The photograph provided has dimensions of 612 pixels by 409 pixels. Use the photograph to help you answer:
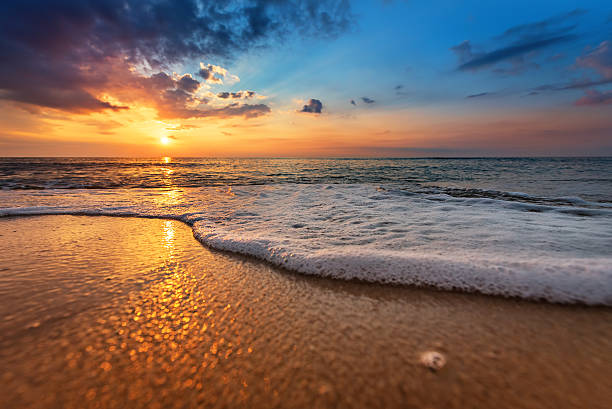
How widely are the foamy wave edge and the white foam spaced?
12mm

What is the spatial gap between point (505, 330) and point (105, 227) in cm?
710

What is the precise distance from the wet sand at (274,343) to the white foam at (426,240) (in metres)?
0.30

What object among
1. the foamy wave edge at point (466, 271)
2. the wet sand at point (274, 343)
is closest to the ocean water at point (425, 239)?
the foamy wave edge at point (466, 271)

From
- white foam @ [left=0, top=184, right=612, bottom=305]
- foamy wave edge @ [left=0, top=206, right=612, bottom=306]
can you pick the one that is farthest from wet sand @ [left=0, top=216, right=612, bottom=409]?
white foam @ [left=0, top=184, right=612, bottom=305]

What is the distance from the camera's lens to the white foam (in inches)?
126

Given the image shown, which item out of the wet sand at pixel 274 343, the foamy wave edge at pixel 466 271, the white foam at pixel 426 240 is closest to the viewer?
the wet sand at pixel 274 343

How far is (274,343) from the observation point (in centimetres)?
214

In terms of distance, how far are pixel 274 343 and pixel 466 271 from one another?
106 inches

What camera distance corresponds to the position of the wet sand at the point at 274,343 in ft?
5.49

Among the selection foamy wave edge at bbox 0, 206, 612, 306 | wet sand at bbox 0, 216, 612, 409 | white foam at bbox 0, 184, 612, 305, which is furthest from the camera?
white foam at bbox 0, 184, 612, 305

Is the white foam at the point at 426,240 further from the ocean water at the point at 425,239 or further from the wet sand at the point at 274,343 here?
the wet sand at the point at 274,343

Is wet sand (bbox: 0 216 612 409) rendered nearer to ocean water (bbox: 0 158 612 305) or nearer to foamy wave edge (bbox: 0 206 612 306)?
foamy wave edge (bbox: 0 206 612 306)

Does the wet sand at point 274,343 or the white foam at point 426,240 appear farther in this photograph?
the white foam at point 426,240

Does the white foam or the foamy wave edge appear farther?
the white foam
